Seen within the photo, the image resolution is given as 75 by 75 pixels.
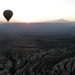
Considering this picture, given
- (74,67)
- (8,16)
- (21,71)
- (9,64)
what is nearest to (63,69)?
(74,67)

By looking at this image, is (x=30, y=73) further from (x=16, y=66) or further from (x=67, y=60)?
(x=67, y=60)

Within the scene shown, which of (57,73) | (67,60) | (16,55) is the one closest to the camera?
Answer: (57,73)

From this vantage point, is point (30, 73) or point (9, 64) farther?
point (9, 64)

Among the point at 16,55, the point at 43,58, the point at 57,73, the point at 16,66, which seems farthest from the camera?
the point at 16,55

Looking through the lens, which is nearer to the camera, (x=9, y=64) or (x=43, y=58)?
(x=9, y=64)

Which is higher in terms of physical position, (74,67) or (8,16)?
(8,16)

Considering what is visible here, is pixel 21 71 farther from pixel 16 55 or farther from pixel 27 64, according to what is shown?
pixel 16 55

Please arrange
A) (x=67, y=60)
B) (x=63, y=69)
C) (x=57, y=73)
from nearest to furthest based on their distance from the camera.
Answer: (x=57, y=73)
(x=63, y=69)
(x=67, y=60)

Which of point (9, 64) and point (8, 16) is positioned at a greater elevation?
point (8, 16)

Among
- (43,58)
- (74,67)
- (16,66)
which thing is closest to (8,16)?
(16,66)
